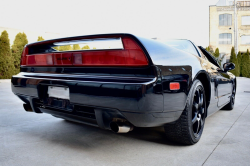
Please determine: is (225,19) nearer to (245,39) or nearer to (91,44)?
(245,39)

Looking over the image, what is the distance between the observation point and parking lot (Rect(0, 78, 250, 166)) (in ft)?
6.52

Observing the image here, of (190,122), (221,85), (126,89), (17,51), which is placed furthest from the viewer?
(17,51)

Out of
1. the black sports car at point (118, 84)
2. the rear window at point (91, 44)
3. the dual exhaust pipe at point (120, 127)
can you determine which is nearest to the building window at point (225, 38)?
the black sports car at point (118, 84)

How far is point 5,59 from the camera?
1378 centimetres

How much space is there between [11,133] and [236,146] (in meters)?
2.45

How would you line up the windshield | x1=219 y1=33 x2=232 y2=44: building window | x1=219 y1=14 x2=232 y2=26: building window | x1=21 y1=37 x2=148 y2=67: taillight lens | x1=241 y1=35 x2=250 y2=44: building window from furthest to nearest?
x1=219 y1=14 x2=232 y2=26: building window
x1=219 y1=33 x2=232 y2=44: building window
x1=241 y1=35 x2=250 y2=44: building window
the windshield
x1=21 y1=37 x2=148 y2=67: taillight lens

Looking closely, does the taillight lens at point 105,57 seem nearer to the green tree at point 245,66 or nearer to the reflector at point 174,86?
the reflector at point 174,86

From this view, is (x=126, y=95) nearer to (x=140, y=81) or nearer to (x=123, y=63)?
(x=140, y=81)

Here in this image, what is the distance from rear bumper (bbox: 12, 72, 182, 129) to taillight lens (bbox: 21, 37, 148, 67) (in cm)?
13

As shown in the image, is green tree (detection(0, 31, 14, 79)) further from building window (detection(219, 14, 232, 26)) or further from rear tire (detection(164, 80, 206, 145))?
building window (detection(219, 14, 232, 26))

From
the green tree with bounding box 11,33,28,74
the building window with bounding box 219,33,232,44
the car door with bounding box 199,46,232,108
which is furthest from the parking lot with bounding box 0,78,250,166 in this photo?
the building window with bounding box 219,33,232,44

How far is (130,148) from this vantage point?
2297 millimetres

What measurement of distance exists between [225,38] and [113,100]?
116 ft

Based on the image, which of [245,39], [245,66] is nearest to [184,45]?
[245,66]
